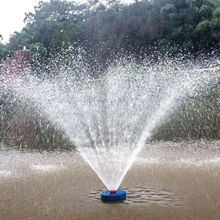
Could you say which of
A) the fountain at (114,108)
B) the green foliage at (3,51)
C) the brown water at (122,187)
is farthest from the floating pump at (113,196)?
the green foliage at (3,51)

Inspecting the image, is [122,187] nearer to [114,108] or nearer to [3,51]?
[114,108]

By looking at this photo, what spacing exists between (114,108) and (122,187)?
9.99 m

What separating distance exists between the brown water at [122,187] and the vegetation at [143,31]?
2157 centimetres

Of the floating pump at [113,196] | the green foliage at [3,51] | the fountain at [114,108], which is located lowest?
the floating pump at [113,196]

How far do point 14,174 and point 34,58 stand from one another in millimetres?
25597

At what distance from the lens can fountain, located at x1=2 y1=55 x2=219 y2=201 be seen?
989 cm

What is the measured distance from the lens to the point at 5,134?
15.4 meters

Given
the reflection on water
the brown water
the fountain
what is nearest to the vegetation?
the fountain

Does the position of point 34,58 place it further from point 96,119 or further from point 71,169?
point 71,169

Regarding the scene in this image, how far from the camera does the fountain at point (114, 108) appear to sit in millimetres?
9891

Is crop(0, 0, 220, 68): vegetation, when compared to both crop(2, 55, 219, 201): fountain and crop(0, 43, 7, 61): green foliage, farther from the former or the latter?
crop(2, 55, 219, 201): fountain

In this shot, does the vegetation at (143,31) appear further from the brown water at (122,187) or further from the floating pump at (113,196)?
the floating pump at (113,196)

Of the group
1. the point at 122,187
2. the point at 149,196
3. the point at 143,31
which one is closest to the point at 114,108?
the point at 122,187

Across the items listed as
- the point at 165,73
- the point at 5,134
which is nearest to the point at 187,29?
the point at 165,73
